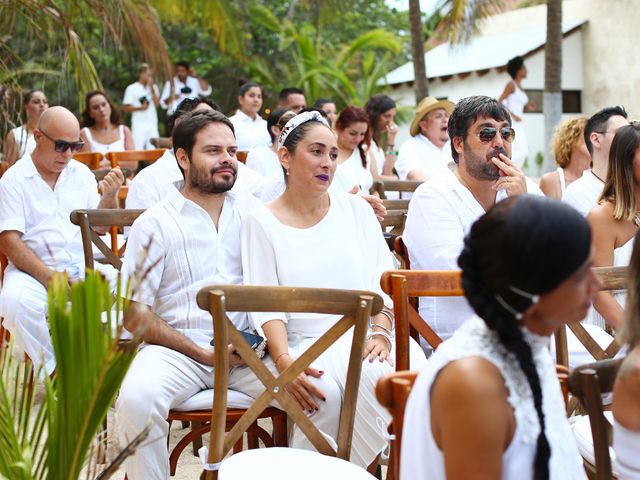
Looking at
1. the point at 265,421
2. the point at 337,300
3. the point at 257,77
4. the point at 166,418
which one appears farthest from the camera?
the point at 257,77

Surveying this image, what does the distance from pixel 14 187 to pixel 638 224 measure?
347cm

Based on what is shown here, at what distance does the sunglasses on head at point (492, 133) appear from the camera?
4.55 m

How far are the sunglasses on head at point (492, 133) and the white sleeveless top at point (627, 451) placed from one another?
8.08ft

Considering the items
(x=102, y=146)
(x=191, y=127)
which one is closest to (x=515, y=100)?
(x=102, y=146)

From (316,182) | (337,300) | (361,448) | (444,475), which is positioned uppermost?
(316,182)

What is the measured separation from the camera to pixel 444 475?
6.52ft

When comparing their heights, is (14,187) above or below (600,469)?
above

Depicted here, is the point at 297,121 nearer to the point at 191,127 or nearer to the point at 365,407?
the point at 191,127

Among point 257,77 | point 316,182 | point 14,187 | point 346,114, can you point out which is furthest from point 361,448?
point 257,77

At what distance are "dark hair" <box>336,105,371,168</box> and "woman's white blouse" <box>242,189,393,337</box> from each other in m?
3.90

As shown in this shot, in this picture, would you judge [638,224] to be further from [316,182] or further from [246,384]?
[246,384]

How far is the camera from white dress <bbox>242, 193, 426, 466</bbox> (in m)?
3.96

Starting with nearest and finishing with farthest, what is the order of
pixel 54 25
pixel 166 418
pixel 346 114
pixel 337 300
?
pixel 337 300, pixel 166 418, pixel 346 114, pixel 54 25

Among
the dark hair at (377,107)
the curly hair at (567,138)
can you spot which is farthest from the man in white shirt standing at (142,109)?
the curly hair at (567,138)
